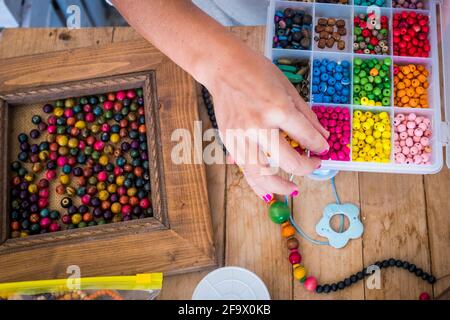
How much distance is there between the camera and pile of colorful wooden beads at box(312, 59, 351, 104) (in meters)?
0.87

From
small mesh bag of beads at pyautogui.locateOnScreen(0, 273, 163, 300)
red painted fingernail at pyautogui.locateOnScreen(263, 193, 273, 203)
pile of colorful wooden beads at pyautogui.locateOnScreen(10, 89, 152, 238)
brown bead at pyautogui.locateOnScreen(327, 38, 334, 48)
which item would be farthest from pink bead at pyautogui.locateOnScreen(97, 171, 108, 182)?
brown bead at pyautogui.locateOnScreen(327, 38, 334, 48)

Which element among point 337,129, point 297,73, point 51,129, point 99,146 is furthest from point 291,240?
point 51,129

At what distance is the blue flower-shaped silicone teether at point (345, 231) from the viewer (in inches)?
32.5

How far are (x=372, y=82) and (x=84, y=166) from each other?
2.02 ft

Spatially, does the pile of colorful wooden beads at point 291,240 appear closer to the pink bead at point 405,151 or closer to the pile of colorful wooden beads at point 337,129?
the pile of colorful wooden beads at point 337,129

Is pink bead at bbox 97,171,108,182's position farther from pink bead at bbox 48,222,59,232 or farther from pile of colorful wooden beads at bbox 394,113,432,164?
pile of colorful wooden beads at bbox 394,113,432,164

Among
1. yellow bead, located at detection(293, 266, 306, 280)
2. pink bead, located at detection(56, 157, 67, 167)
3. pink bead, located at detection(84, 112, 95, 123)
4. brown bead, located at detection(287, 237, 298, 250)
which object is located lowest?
yellow bead, located at detection(293, 266, 306, 280)

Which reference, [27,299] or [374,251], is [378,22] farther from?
[27,299]

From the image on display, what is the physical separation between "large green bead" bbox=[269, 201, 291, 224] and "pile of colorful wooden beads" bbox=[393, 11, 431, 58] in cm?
40

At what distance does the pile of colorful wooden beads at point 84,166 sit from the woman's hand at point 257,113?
34 cm

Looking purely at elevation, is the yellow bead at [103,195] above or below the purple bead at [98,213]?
above

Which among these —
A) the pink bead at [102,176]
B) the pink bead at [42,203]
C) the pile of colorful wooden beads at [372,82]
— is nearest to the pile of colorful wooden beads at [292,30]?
the pile of colorful wooden beads at [372,82]

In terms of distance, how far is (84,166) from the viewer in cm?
90

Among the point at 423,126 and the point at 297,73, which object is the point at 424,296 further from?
the point at 297,73
